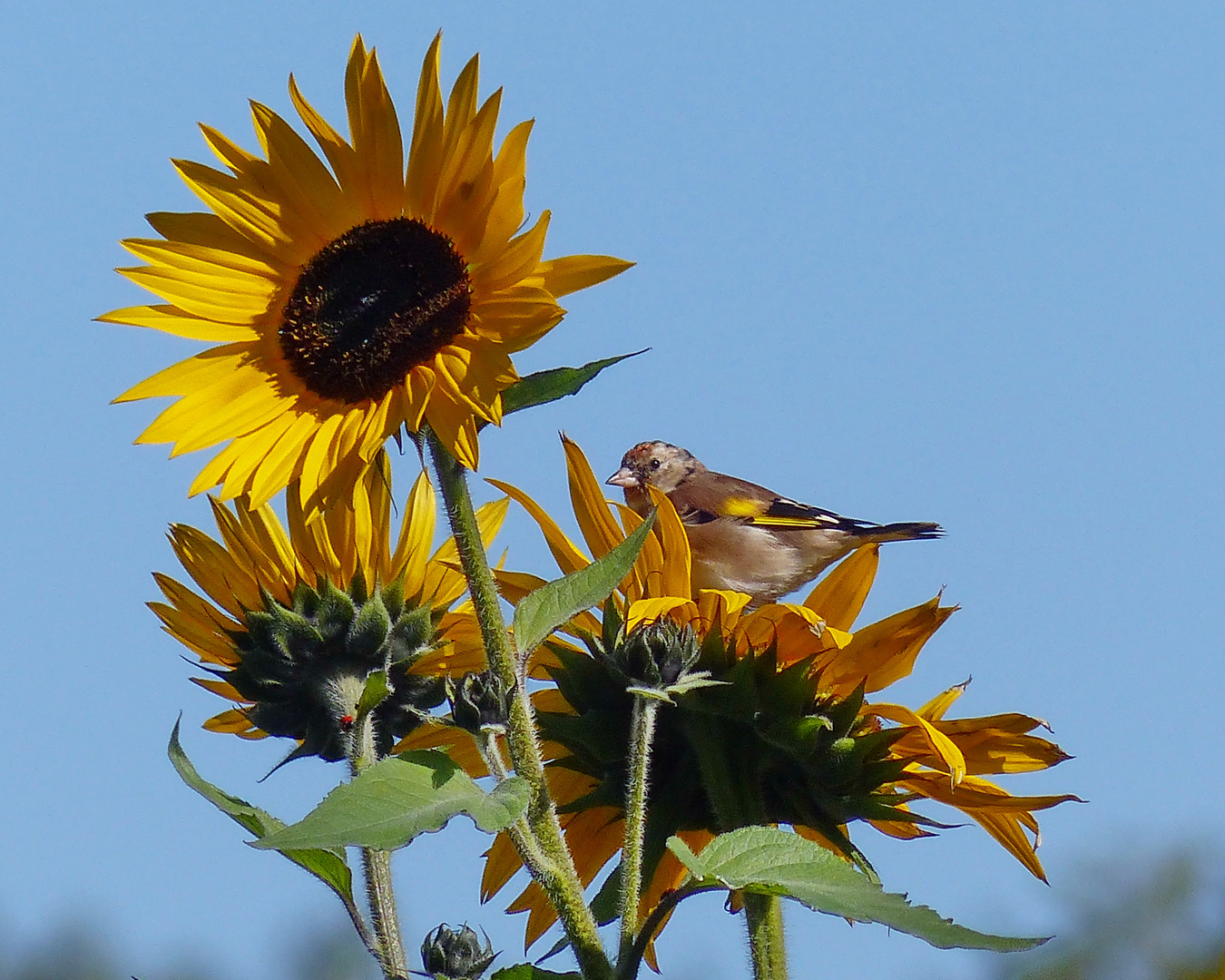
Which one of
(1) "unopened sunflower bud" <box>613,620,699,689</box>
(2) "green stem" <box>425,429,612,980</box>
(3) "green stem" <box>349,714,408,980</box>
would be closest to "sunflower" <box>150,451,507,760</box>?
(3) "green stem" <box>349,714,408,980</box>

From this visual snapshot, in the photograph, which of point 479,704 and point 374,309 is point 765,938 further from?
point 374,309

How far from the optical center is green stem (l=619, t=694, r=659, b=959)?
2164 mm

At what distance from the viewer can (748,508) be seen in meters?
6.80

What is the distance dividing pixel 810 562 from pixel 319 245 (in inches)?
158

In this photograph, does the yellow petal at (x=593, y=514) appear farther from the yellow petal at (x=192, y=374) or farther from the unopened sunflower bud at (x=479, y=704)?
the unopened sunflower bud at (x=479, y=704)

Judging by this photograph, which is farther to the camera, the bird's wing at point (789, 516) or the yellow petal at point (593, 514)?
the bird's wing at point (789, 516)

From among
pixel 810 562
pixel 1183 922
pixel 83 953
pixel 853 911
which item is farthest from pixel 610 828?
pixel 83 953

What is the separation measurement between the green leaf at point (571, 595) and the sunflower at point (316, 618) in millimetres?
804

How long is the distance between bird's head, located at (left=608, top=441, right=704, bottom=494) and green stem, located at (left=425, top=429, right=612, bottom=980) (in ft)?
19.3

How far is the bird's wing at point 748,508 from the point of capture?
6586mm

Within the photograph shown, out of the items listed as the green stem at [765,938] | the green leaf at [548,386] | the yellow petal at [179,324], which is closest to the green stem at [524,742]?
the green leaf at [548,386]

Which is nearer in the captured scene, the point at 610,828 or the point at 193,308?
the point at 193,308

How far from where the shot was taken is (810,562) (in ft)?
21.5

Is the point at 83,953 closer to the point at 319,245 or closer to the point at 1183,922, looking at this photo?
the point at 1183,922
